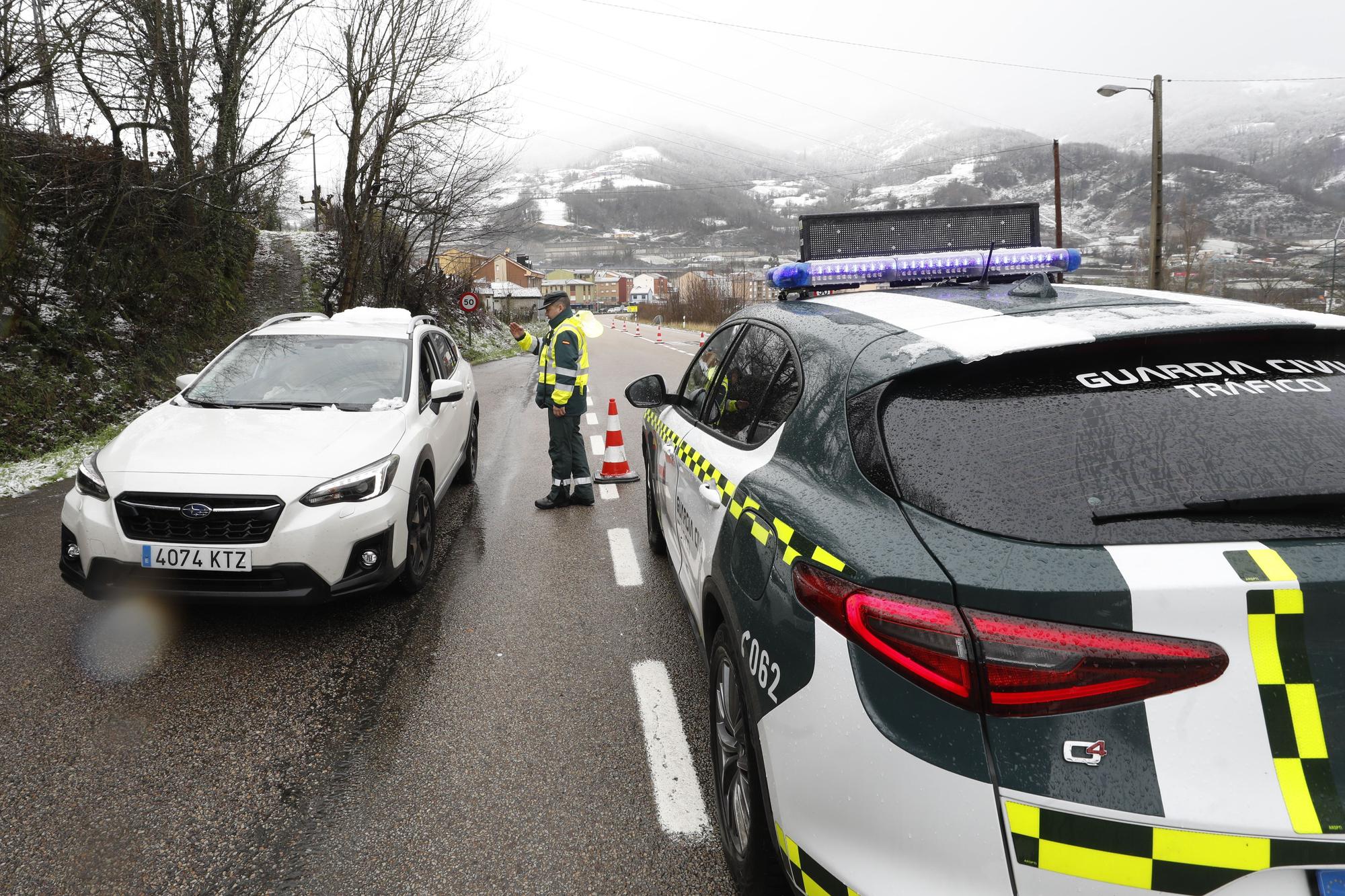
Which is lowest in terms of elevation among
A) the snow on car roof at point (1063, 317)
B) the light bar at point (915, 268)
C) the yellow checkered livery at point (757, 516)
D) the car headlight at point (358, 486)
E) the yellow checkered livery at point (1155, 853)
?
the yellow checkered livery at point (1155, 853)

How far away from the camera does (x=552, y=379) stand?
6688mm

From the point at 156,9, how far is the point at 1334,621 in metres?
16.6

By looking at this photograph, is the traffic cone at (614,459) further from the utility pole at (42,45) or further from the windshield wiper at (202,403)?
the utility pole at (42,45)

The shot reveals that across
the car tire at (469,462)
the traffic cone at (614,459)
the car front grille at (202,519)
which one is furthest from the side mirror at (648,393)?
the traffic cone at (614,459)

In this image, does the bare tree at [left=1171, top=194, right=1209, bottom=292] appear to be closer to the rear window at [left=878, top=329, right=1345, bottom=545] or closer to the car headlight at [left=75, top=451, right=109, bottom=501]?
the rear window at [left=878, top=329, right=1345, bottom=545]

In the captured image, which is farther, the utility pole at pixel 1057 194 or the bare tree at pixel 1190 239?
the bare tree at pixel 1190 239

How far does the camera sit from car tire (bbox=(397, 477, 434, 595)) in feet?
14.8

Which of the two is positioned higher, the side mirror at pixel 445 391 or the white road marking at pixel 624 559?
the side mirror at pixel 445 391

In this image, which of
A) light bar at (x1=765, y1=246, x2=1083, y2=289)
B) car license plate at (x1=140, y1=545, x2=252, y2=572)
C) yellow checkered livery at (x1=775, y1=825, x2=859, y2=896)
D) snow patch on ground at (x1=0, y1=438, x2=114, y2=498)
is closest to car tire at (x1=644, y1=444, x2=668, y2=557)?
light bar at (x1=765, y1=246, x2=1083, y2=289)

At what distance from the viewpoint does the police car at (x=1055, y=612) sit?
1.26m

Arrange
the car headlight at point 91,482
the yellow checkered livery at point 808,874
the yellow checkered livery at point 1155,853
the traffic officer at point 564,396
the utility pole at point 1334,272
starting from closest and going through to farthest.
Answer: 1. the yellow checkered livery at point 1155,853
2. the yellow checkered livery at point 808,874
3. the car headlight at point 91,482
4. the traffic officer at point 564,396
5. the utility pole at point 1334,272

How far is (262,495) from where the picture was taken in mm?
3736

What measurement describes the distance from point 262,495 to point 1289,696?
3799 millimetres

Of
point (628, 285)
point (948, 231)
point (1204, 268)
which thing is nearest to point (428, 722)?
point (948, 231)
